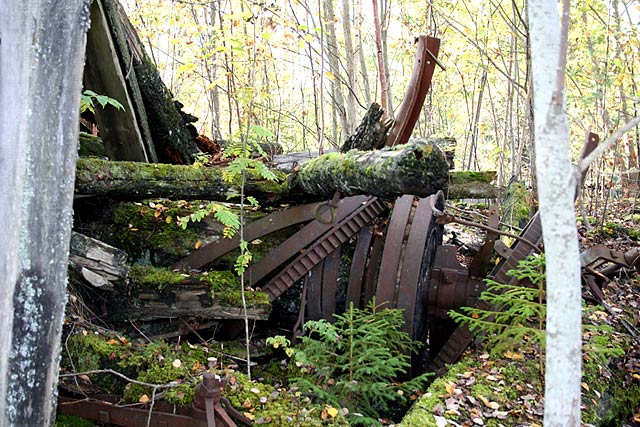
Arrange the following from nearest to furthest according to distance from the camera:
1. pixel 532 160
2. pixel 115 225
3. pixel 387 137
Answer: pixel 115 225 < pixel 387 137 < pixel 532 160

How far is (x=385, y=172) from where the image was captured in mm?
3318

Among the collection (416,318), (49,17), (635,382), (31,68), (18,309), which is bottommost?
(635,382)

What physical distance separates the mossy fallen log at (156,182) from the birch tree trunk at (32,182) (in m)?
1.38

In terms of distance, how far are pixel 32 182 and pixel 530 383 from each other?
3415mm

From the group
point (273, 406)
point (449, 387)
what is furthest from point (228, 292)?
point (449, 387)

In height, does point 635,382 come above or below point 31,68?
below

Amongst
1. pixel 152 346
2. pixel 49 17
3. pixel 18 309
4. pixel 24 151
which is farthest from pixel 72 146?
pixel 152 346

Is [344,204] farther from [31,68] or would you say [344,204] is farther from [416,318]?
[31,68]

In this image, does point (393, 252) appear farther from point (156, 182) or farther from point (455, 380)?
point (156, 182)

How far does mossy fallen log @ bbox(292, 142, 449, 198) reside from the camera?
314 centimetres

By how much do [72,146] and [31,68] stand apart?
0.40m

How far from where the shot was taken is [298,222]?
4.78m

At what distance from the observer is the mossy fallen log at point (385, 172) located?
314 centimetres

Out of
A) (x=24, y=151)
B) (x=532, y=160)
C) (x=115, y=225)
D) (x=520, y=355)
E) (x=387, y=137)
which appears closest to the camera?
(x=24, y=151)
